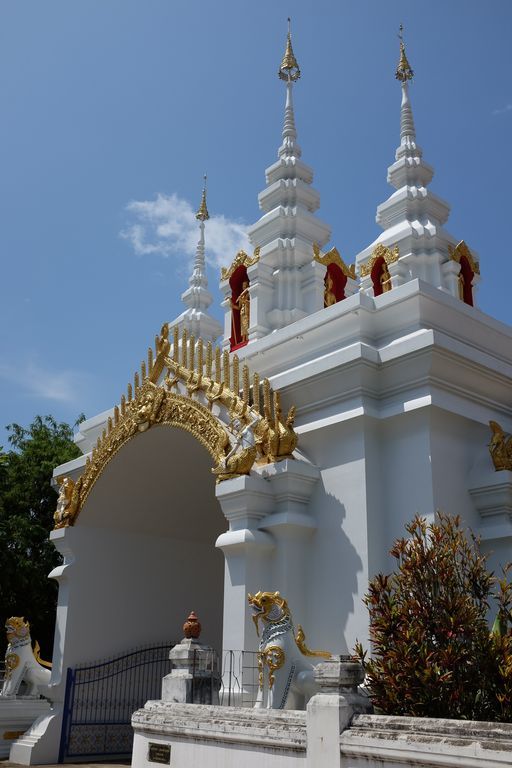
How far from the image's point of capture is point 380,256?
642 inches

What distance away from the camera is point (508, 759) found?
4043mm

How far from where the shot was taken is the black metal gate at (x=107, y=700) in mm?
11570

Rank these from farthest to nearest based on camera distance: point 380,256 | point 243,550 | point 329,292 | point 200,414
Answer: point 380,256 < point 329,292 < point 200,414 < point 243,550

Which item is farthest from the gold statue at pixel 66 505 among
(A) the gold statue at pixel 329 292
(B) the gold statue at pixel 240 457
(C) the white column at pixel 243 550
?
(A) the gold statue at pixel 329 292

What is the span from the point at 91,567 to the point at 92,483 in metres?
1.42

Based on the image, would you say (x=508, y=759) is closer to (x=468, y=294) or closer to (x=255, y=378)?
(x=255, y=378)

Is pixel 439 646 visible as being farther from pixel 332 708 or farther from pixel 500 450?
pixel 500 450

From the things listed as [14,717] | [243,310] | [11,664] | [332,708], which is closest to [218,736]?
[332,708]

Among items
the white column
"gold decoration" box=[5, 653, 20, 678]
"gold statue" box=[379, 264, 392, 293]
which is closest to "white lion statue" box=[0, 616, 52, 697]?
"gold decoration" box=[5, 653, 20, 678]

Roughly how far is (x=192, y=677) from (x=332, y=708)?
2345mm

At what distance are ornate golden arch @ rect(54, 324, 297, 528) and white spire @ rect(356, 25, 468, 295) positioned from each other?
6402 millimetres

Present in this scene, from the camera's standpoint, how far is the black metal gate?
456 inches

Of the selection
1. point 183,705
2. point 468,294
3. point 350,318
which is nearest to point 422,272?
point 468,294

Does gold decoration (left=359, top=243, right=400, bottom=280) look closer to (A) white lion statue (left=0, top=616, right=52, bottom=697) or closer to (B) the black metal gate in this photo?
(B) the black metal gate
